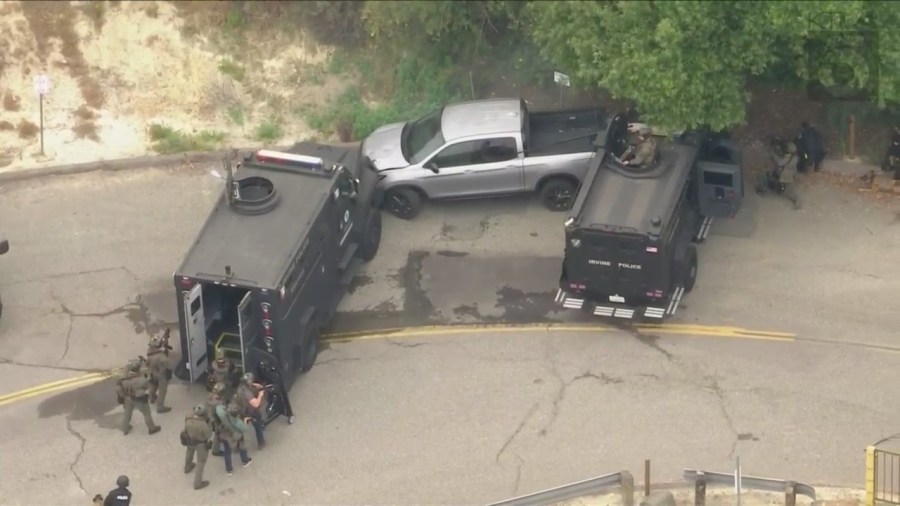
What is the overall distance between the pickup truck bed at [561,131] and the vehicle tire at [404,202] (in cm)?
194

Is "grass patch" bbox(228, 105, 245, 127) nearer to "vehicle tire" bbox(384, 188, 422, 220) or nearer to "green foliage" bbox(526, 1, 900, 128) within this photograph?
"vehicle tire" bbox(384, 188, 422, 220)

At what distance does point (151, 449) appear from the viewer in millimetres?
18609

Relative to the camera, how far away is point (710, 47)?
20.2 metres

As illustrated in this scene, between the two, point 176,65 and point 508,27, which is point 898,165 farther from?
point 176,65

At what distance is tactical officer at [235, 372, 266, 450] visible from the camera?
17938mm

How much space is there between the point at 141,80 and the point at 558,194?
A: 867 centimetres

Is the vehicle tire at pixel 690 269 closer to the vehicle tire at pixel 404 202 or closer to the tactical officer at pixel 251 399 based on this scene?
the vehicle tire at pixel 404 202

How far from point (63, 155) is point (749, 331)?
1266 cm

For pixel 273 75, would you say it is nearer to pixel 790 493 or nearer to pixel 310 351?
pixel 310 351

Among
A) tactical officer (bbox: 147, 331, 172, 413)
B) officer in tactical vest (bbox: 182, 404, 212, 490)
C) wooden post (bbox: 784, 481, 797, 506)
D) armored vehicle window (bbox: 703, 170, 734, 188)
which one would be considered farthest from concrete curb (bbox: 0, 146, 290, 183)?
wooden post (bbox: 784, 481, 797, 506)

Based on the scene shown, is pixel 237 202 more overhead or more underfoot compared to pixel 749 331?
more overhead

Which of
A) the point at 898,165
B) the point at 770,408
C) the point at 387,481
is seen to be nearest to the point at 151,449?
the point at 387,481

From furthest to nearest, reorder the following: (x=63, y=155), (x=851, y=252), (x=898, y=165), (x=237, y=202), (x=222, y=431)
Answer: (x=63, y=155)
(x=898, y=165)
(x=851, y=252)
(x=237, y=202)
(x=222, y=431)

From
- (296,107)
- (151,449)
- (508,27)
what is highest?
(508,27)
